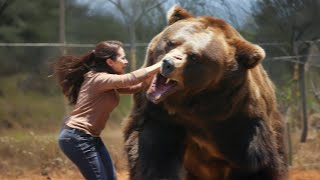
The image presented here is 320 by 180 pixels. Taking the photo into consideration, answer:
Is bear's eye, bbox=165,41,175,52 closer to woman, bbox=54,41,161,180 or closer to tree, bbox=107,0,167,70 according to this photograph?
woman, bbox=54,41,161,180

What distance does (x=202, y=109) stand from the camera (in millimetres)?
4953

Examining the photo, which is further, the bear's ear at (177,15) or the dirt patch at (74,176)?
the dirt patch at (74,176)

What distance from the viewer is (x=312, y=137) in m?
10.6

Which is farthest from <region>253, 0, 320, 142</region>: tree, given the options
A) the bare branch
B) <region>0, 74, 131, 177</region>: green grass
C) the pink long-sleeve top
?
the pink long-sleeve top

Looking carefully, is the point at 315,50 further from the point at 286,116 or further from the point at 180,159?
the point at 180,159

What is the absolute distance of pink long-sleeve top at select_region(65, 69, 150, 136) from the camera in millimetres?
5438

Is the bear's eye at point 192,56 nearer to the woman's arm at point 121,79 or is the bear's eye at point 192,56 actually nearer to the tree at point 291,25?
the woman's arm at point 121,79

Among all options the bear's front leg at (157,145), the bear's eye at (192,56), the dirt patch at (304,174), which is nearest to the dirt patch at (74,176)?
the dirt patch at (304,174)

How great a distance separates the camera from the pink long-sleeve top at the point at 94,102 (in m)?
5.44

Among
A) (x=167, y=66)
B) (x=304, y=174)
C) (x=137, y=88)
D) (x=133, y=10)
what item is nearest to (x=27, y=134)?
(x=133, y=10)

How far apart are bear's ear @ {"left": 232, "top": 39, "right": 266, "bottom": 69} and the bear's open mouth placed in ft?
2.08

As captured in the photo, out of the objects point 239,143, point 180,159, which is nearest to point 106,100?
point 180,159

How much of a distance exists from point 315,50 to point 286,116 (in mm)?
1103

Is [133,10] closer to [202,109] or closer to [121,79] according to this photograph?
[121,79]
